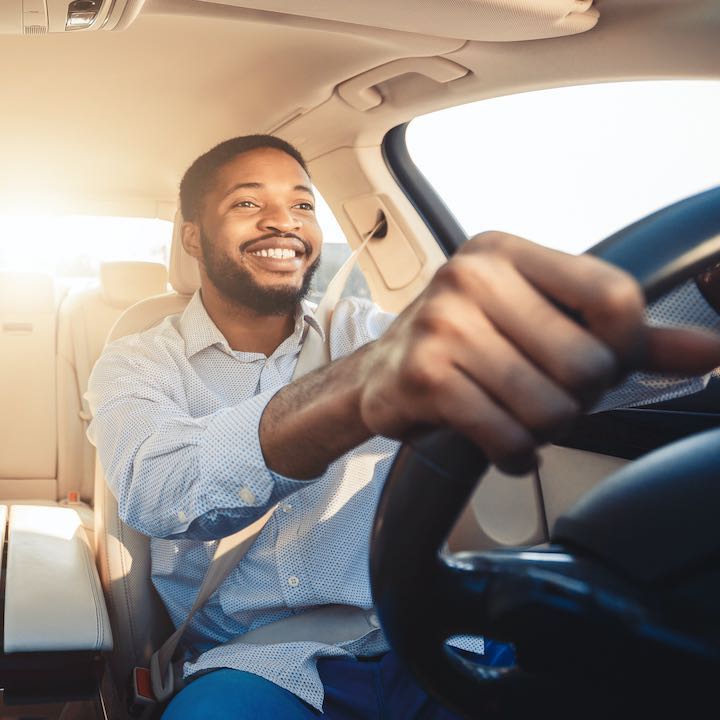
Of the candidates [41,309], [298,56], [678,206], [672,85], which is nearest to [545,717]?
[678,206]

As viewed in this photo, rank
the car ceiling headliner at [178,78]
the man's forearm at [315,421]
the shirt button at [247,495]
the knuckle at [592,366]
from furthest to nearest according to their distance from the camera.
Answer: the car ceiling headliner at [178,78] < the shirt button at [247,495] < the man's forearm at [315,421] < the knuckle at [592,366]

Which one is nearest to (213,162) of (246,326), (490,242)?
(246,326)

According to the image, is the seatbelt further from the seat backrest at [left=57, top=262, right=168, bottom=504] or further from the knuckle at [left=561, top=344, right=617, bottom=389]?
the seat backrest at [left=57, top=262, right=168, bottom=504]

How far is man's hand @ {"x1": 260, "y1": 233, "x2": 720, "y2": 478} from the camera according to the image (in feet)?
1.19

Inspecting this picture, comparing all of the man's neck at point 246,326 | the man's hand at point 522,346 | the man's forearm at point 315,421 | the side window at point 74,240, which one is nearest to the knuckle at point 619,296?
the man's hand at point 522,346

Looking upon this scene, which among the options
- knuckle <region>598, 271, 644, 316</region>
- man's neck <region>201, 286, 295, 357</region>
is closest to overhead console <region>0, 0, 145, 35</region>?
man's neck <region>201, 286, 295, 357</region>

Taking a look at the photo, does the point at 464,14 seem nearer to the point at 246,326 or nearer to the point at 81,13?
the point at 81,13

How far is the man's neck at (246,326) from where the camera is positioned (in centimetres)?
175

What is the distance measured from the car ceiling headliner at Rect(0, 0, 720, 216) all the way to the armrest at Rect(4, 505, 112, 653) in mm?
1059

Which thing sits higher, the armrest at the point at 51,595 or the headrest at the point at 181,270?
the headrest at the point at 181,270

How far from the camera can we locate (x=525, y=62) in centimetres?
166

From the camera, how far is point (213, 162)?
1953mm

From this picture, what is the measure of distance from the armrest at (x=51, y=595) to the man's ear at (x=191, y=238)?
74 cm

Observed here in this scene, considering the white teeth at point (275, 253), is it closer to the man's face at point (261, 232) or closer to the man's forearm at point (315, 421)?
the man's face at point (261, 232)
